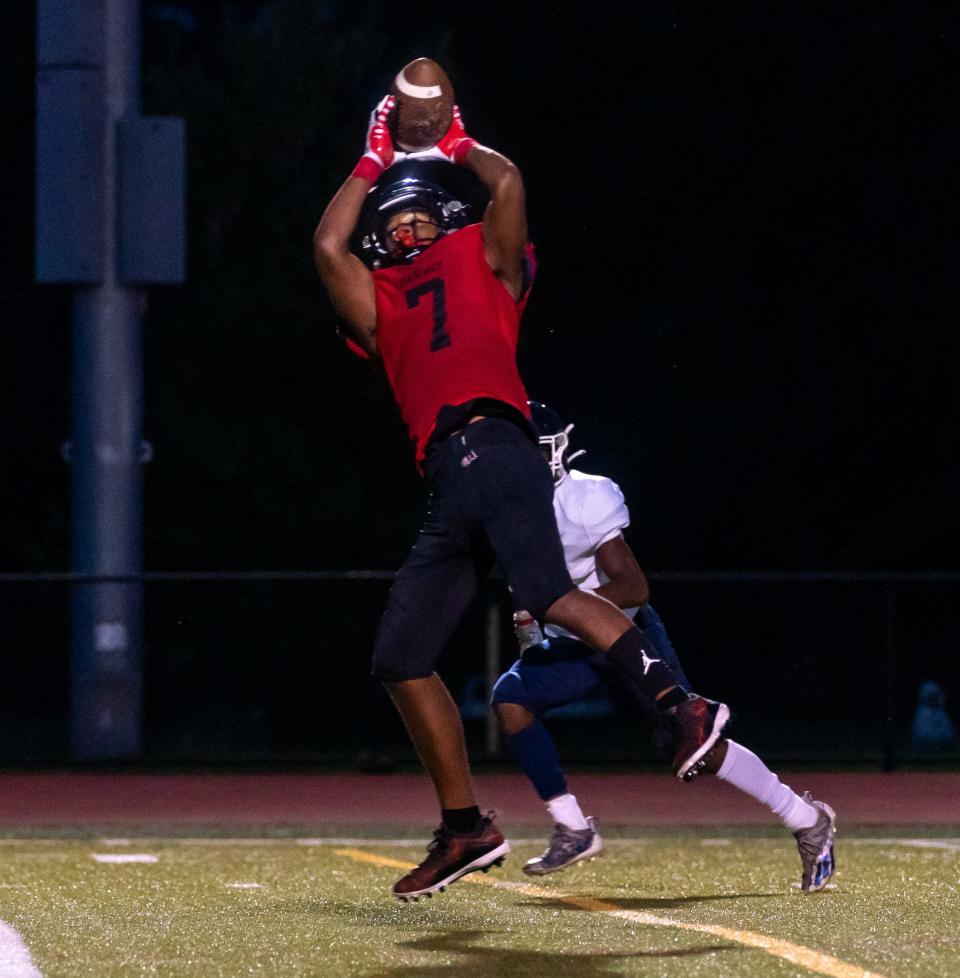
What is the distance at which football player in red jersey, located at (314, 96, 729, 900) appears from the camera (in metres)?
6.88

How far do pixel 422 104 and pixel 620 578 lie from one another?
2.39 metres

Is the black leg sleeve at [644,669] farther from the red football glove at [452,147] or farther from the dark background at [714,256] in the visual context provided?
the dark background at [714,256]

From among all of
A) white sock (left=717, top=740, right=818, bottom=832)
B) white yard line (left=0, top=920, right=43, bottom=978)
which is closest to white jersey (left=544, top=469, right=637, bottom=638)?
white sock (left=717, top=740, right=818, bottom=832)

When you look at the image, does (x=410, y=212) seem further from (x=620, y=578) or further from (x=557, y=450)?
(x=620, y=578)

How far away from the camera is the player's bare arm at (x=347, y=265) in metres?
7.19

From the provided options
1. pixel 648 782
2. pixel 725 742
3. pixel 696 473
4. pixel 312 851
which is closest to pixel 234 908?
pixel 725 742

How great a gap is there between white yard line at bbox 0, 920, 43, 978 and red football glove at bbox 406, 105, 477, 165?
8.74ft

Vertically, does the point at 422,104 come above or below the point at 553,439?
above

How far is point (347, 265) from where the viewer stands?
7.20m

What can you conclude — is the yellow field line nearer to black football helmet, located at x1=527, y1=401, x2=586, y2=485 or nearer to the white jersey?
the white jersey

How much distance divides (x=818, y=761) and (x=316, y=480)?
9.84m

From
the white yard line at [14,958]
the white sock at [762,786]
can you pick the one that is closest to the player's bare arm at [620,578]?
the white sock at [762,786]

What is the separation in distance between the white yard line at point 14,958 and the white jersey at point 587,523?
2680 millimetres

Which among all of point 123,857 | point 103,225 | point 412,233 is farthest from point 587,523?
point 103,225
